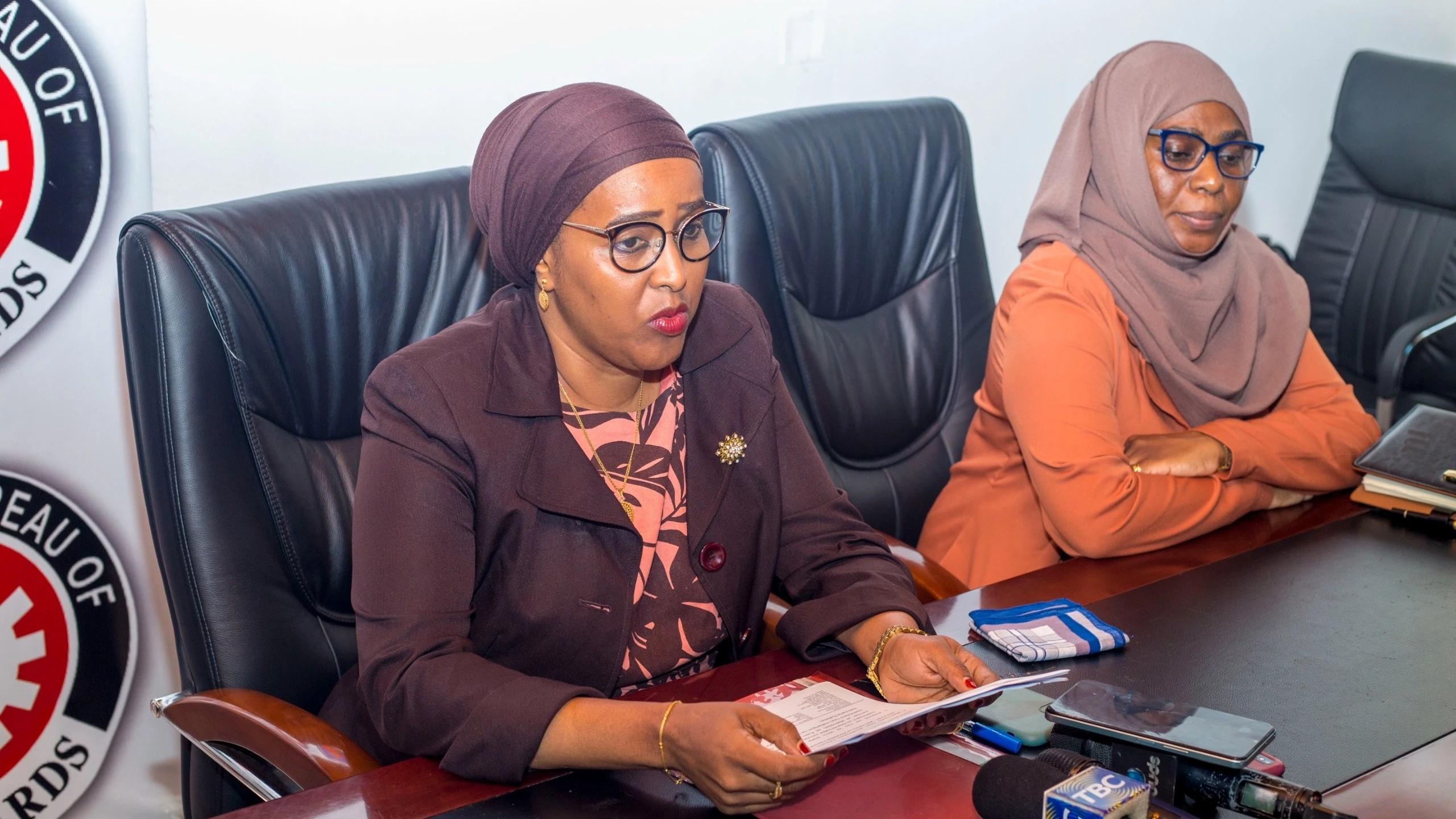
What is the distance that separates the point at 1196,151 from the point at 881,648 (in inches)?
43.5

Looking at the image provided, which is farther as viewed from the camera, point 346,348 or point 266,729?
point 346,348

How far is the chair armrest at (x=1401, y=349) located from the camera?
2959 millimetres

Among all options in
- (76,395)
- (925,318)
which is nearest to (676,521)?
(925,318)

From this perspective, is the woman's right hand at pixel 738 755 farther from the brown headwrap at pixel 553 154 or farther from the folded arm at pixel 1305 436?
the folded arm at pixel 1305 436

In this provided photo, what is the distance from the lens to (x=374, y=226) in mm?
1676

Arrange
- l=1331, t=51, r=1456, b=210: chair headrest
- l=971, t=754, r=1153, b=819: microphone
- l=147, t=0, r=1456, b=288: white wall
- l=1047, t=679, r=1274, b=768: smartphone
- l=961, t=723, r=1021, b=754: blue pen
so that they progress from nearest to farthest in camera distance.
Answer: l=971, t=754, r=1153, b=819: microphone, l=1047, t=679, r=1274, b=768: smartphone, l=961, t=723, r=1021, b=754: blue pen, l=147, t=0, r=1456, b=288: white wall, l=1331, t=51, r=1456, b=210: chair headrest

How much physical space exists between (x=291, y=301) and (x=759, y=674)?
71 centimetres

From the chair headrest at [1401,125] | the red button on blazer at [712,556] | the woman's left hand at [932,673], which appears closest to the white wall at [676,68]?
the chair headrest at [1401,125]

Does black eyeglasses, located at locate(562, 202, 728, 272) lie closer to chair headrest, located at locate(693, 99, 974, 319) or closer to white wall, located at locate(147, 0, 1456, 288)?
chair headrest, located at locate(693, 99, 974, 319)

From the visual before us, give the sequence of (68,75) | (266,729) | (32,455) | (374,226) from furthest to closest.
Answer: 1. (32,455)
2. (68,75)
3. (374,226)
4. (266,729)

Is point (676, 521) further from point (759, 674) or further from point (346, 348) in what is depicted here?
point (346, 348)

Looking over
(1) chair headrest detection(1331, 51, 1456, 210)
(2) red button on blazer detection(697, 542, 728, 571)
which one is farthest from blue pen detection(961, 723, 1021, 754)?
(1) chair headrest detection(1331, 51, 1456, 210)

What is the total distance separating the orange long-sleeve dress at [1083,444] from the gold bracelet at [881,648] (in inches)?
19.0

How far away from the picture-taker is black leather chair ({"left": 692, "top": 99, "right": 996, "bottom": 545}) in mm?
2068
